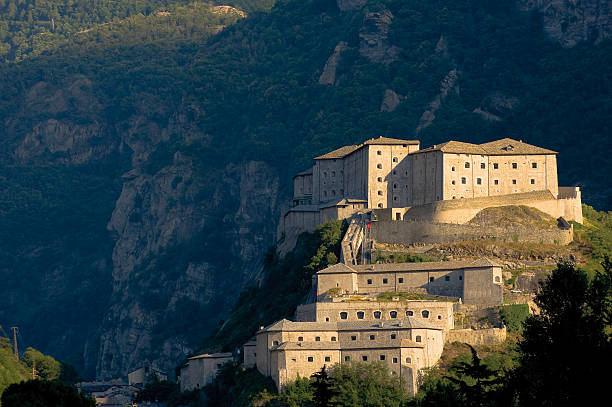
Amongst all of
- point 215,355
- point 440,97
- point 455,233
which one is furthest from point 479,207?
point 440,97

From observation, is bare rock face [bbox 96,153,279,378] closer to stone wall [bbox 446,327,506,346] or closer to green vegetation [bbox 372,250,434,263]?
green vegetation [bbox 372,250,434,263]

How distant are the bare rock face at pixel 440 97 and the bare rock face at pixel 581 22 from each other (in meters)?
16.3

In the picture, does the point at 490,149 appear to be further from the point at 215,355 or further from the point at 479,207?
the point at 215,355

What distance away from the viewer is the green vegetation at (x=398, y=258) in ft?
354

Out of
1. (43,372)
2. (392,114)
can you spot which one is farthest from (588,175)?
(43,372)

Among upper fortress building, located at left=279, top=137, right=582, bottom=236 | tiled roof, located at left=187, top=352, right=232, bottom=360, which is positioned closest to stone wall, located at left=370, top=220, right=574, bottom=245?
upper fortress building, located at left=279, top=137, right=582, bottom=236

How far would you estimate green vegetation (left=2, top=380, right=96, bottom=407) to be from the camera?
7069 centimetres

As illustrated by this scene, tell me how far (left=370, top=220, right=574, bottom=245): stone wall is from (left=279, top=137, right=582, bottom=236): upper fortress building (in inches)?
82.3

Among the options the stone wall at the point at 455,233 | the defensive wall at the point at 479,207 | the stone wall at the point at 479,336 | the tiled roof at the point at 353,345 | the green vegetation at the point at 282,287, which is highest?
the defensive wall at the point at 479,207

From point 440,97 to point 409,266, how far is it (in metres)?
91.1

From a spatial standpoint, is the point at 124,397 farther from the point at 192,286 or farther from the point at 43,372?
the point at 192,286

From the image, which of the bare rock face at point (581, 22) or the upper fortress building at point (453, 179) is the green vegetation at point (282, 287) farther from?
the bare rock face at point (581, 22)

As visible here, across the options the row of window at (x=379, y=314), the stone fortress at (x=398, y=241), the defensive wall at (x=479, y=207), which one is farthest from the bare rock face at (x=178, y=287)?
the row of window at (x=379, y=314)

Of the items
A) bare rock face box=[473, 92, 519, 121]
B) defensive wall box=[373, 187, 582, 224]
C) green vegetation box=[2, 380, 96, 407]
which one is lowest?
green vegetation box=[2, 380, 96, 407]
